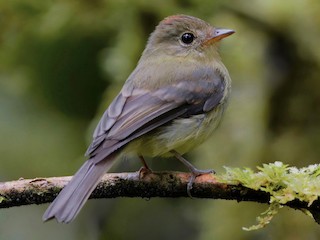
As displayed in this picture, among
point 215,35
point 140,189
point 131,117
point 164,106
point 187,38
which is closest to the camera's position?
point 140,189

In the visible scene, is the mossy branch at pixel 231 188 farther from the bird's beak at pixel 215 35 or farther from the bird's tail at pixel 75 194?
the bird's beak at pixel 215 35

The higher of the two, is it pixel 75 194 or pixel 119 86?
pixel 75 194

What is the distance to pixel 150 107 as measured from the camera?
13.2 ft

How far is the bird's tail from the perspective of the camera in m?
3.12

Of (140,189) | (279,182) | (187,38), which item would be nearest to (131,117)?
(140,189)

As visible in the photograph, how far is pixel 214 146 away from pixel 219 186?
1924 millimetres

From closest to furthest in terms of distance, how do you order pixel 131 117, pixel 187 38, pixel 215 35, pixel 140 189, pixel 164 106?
pixel 140 189
pixel 131 117
pixel 164 106
pixel 215 35
pixel 187 38

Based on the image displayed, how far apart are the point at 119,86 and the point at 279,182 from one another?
199cm

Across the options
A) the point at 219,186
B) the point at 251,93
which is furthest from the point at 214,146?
the point at 219,186

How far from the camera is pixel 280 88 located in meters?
5.09

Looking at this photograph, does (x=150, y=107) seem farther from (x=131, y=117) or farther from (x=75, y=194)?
(x=75, y=194)

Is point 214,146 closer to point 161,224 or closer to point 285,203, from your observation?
point 161,224

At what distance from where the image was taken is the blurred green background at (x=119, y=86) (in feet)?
16.4

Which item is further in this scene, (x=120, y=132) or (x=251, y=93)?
(x=251, y=93)
